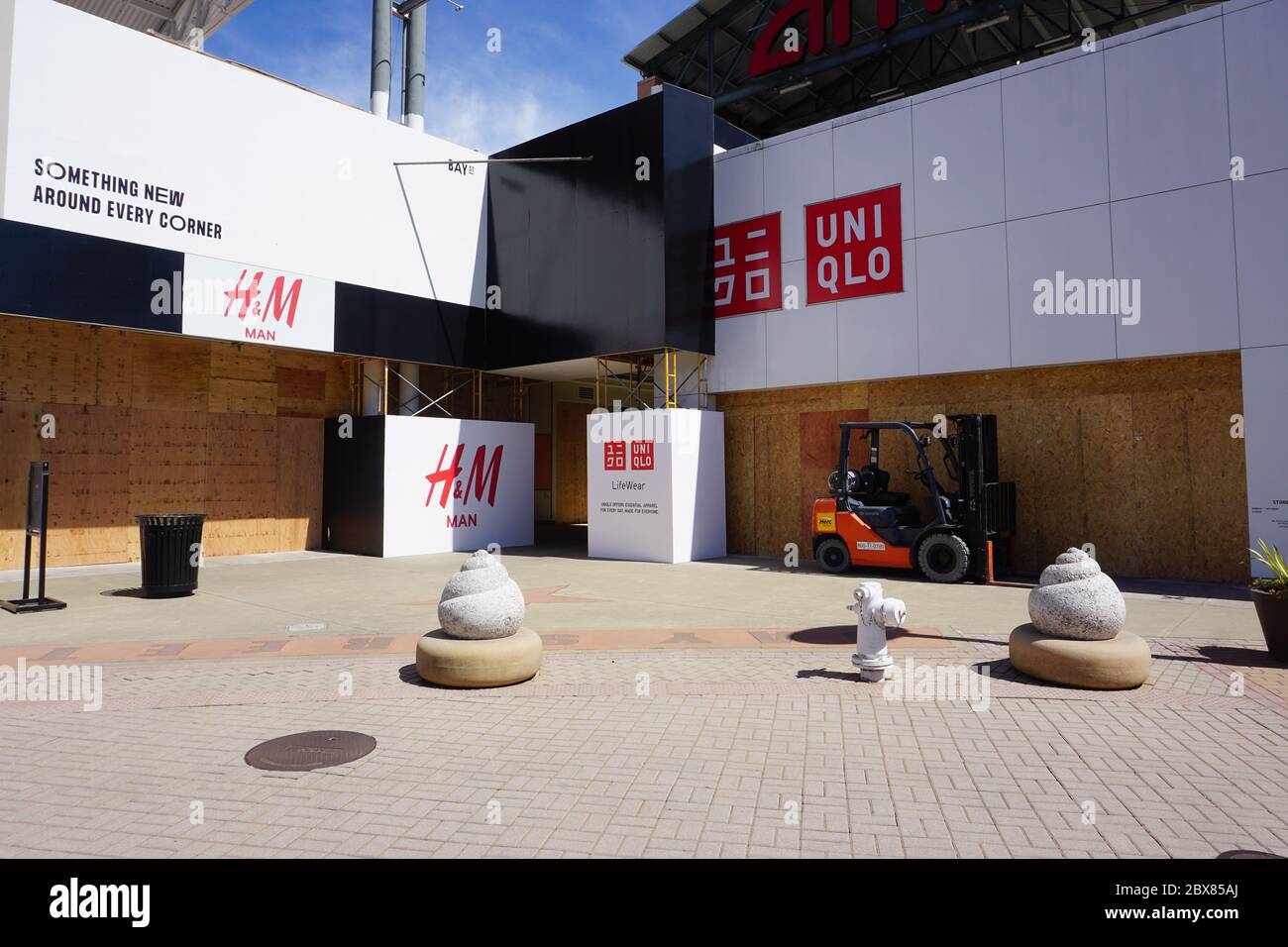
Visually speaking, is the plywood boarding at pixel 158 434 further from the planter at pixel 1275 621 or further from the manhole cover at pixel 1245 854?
the planter at pixel 1275 621

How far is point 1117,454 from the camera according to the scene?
1389cm

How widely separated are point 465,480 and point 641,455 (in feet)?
17.9

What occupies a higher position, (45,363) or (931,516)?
(45,363)

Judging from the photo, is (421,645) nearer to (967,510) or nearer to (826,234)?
(967,510)

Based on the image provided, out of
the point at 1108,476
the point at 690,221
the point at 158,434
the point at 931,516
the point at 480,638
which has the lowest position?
the point at 480,638

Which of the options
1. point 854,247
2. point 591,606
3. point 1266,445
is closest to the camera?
point 591,606

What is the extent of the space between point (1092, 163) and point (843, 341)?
545 cm

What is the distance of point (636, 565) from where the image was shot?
53.3 ft

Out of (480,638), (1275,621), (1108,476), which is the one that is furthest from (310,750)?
(1108,476)

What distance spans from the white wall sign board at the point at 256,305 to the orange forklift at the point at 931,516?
38.5 ft

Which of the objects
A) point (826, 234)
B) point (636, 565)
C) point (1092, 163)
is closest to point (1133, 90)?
point (1092, 163)

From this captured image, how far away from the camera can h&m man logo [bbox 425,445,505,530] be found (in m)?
19.3

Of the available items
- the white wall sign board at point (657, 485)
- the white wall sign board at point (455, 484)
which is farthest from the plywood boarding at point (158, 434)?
the white wall sign board at point (657, 485)

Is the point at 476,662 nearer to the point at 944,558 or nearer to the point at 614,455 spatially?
the point at 944,558
